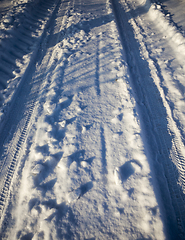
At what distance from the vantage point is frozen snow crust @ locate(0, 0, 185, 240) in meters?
1.20

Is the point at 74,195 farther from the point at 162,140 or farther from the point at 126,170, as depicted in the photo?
the point at 162,140

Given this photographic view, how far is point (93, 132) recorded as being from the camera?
1719 mm

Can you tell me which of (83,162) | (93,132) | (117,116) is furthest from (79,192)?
(117,116)

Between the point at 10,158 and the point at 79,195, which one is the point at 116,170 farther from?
the point at 10,158

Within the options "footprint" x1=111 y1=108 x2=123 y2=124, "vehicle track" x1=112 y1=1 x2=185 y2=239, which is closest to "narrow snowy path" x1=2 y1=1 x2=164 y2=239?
"footprint" x1=111 y1=108 x2=123 y2=124

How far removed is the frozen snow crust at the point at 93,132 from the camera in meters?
1.20

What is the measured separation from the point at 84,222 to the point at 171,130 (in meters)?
1.59

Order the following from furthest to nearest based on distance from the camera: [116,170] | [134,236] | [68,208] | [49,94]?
[49,94], [116,170], [68,208], [134,236]

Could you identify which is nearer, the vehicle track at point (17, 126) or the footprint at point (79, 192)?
the footprint at point (79, 192)

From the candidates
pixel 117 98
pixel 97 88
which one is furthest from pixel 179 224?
pixel 97 88

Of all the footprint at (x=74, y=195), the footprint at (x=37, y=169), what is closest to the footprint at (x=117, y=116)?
the footprint at (x=74, y=195)

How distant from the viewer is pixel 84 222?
117 cm

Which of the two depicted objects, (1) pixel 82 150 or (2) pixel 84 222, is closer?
(2) pixel 84 222

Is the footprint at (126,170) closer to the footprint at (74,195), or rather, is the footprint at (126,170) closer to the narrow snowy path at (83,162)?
the narrow snowy path at (83,162)
